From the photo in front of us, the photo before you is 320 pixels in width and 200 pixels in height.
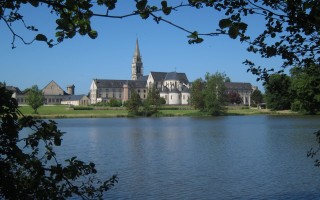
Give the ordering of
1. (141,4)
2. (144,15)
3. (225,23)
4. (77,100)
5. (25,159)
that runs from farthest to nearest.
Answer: (77,100)
(25,159)
(144,15)
(141,4)
(225,23)


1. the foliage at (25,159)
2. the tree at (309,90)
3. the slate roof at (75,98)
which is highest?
the slate roof at (75,98)

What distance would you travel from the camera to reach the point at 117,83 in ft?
506

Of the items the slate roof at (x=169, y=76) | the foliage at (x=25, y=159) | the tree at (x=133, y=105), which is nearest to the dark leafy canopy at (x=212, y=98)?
the tree at (x=133, y=105)

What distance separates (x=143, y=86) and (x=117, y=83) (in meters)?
10.1

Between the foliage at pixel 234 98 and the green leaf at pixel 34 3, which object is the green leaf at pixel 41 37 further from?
the foliage at pixel 234 98

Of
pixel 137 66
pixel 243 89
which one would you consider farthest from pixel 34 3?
pixel 137 66

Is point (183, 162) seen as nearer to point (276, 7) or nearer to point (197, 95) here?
point (276, 7)

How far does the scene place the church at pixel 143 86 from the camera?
139000 millimetres

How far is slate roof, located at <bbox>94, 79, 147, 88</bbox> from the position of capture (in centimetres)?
15075

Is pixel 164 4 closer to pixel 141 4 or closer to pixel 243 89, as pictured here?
pixel 141 4

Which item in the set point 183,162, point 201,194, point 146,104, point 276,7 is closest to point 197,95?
point 146,104

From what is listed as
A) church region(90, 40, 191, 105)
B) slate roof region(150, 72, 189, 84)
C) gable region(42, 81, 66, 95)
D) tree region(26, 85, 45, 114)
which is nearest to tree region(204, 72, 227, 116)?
tree region(26, 85, 45, 114)

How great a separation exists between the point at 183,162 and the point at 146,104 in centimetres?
6760

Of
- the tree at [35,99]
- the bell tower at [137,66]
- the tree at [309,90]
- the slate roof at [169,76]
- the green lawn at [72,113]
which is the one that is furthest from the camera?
the bell tower at [137,66]
